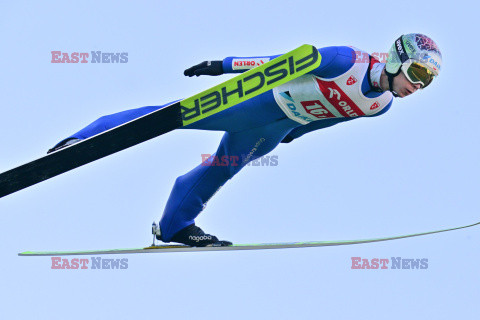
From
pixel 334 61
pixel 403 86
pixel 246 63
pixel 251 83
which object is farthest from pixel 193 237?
pixel 403 86

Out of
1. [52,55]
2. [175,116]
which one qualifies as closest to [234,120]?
[175,116]

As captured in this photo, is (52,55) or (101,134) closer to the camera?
(101,134)

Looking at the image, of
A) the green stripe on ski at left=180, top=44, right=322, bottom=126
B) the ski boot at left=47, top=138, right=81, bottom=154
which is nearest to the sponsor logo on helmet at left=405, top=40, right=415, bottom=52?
the green stripe on ski at left=180, top=44, right=322, bottom=126

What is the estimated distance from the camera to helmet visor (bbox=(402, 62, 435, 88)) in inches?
235

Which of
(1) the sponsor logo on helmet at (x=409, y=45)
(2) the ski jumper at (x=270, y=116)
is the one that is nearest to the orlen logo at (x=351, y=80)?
(2) the ski jumper at (x=270, y=116)

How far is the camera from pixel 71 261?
24.4ft

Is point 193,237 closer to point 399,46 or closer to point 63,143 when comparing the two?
point 63,143

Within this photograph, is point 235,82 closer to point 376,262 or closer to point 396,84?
point 396,84

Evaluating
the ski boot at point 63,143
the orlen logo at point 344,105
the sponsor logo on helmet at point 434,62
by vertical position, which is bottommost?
the ski boot at point 63,143

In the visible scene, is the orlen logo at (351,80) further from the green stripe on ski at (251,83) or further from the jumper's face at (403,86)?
the green stripe on ski at (251,83)

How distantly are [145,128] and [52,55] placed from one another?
5.85ft

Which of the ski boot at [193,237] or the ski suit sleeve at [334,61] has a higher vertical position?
the ski suit sleeve at [334,61]

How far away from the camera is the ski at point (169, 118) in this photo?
565 centimetres

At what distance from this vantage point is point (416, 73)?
19.6 feet
